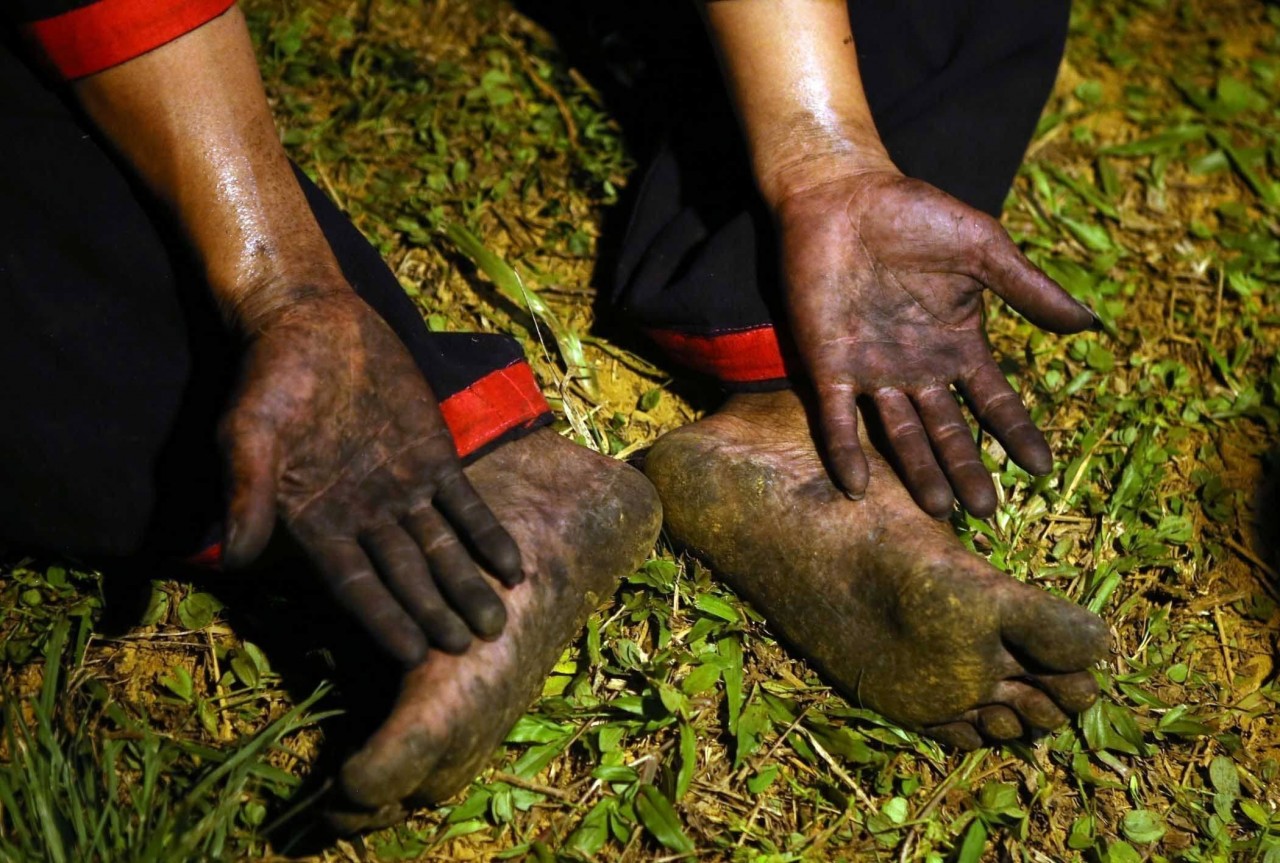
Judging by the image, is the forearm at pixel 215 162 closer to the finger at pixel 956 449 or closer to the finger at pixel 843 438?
the finger at pixel 843 438

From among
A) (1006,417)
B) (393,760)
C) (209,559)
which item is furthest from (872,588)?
(209,559)

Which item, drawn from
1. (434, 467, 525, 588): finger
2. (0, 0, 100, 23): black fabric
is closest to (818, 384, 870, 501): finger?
(434, 467, 525, 588): finger

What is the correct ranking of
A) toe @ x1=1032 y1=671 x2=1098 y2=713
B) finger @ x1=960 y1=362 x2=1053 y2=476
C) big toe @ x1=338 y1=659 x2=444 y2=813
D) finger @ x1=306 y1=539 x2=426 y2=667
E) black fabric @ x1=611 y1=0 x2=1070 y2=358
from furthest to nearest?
black fabric @ x1=611 y1=0 x2=1070 y2=358 → finger @ x1=960 y1=362 x2=1053 y2=476 → toe @ x1=1032 y1=671 x2=1098 y2=713 → finger @ x1=306 y1=539 x2=426 y2=667 → big toe @ x1=338 y1=659 x2=444 y2=813

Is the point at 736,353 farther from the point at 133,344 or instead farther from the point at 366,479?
the point at 133,344

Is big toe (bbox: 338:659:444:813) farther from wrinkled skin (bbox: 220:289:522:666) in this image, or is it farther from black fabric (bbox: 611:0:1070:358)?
black fabric (bbox: 611:0:1070:358)

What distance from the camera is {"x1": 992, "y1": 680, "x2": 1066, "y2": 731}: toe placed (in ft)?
5.51

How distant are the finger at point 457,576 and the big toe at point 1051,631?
2.51 feet

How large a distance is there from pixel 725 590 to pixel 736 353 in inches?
18.1

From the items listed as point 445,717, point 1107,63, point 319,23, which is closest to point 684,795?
point 445,717

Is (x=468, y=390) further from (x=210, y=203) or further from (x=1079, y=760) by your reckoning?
(x=1079, y=760)

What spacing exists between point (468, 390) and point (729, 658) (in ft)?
2.17

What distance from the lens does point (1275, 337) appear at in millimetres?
2605

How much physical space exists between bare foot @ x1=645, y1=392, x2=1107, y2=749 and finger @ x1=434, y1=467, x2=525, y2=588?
1.43 feet

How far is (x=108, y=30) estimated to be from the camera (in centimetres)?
169
